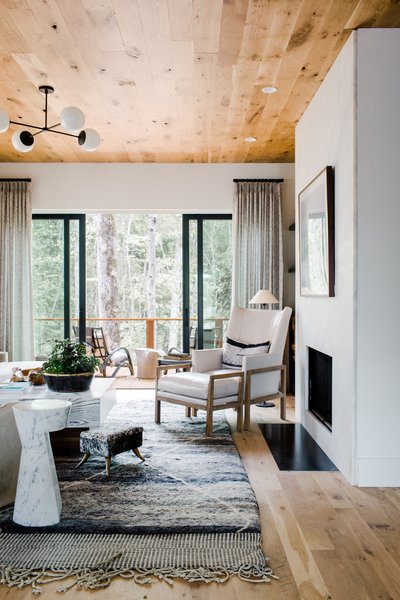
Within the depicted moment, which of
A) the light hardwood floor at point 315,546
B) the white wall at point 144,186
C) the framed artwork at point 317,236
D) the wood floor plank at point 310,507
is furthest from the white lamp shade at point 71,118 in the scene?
the white wall at point 144,186

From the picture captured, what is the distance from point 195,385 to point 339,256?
159 cm

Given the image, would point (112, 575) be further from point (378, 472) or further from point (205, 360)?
point (205, 360)

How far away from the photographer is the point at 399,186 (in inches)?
119

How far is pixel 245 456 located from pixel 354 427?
89 cm

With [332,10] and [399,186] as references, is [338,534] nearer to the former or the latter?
[399,186]

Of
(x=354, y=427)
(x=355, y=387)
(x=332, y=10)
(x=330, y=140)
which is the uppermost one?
(x=332, y=10)

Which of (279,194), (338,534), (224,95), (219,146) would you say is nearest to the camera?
(338,534)

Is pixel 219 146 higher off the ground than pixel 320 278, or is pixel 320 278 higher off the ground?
pixel 219 146

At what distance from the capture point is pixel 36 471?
8.03 feet

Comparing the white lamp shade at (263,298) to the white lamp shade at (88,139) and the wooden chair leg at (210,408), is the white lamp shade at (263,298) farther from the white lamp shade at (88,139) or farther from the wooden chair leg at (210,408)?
the white lamp shade at (88,139)

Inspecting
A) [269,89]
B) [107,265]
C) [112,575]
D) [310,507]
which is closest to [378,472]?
[310,507]

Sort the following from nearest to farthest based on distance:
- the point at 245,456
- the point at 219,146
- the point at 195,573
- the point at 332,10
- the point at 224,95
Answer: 1. the point at 195,573
2. the point at 332,10
3. the point at 245,456
4. the point at 224,95
5. the point at 219,146

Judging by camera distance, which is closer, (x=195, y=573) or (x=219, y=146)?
(x=195, y=573)

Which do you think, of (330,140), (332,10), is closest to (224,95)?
→ (330,140)
